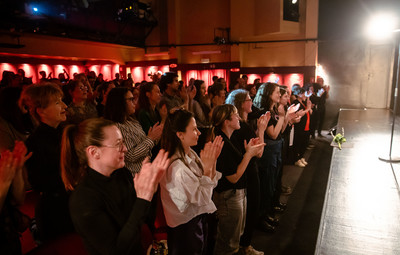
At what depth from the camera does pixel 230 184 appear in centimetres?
258

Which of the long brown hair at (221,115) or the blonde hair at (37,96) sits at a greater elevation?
the blonde hair at (37,96)

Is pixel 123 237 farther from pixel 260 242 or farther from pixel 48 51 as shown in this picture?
pixel 48 51

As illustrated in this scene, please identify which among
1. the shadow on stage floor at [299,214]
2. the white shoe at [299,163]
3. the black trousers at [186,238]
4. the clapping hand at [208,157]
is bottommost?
the shadow on stage floor at [299,214]

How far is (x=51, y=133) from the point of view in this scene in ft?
7.34

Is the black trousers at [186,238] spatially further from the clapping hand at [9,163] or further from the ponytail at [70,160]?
the clapping hand at [9,163]

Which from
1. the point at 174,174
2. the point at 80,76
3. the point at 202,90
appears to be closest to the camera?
the point at 174,174

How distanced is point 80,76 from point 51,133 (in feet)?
7.57

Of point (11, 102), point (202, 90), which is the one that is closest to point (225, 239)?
point (11, 102)

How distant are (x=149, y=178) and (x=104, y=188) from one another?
228 millimetres

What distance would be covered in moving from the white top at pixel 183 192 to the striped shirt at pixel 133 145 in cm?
69

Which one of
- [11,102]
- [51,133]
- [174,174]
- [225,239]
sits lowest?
[225,239]

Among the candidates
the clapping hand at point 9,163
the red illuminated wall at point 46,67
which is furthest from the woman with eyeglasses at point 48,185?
the red illuminated wall at point 46,67

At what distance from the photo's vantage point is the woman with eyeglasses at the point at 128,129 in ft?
8.62

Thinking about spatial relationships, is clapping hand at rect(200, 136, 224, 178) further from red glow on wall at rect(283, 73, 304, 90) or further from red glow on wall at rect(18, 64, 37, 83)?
red glow on wall at rect(283, 73, 304, 90)
